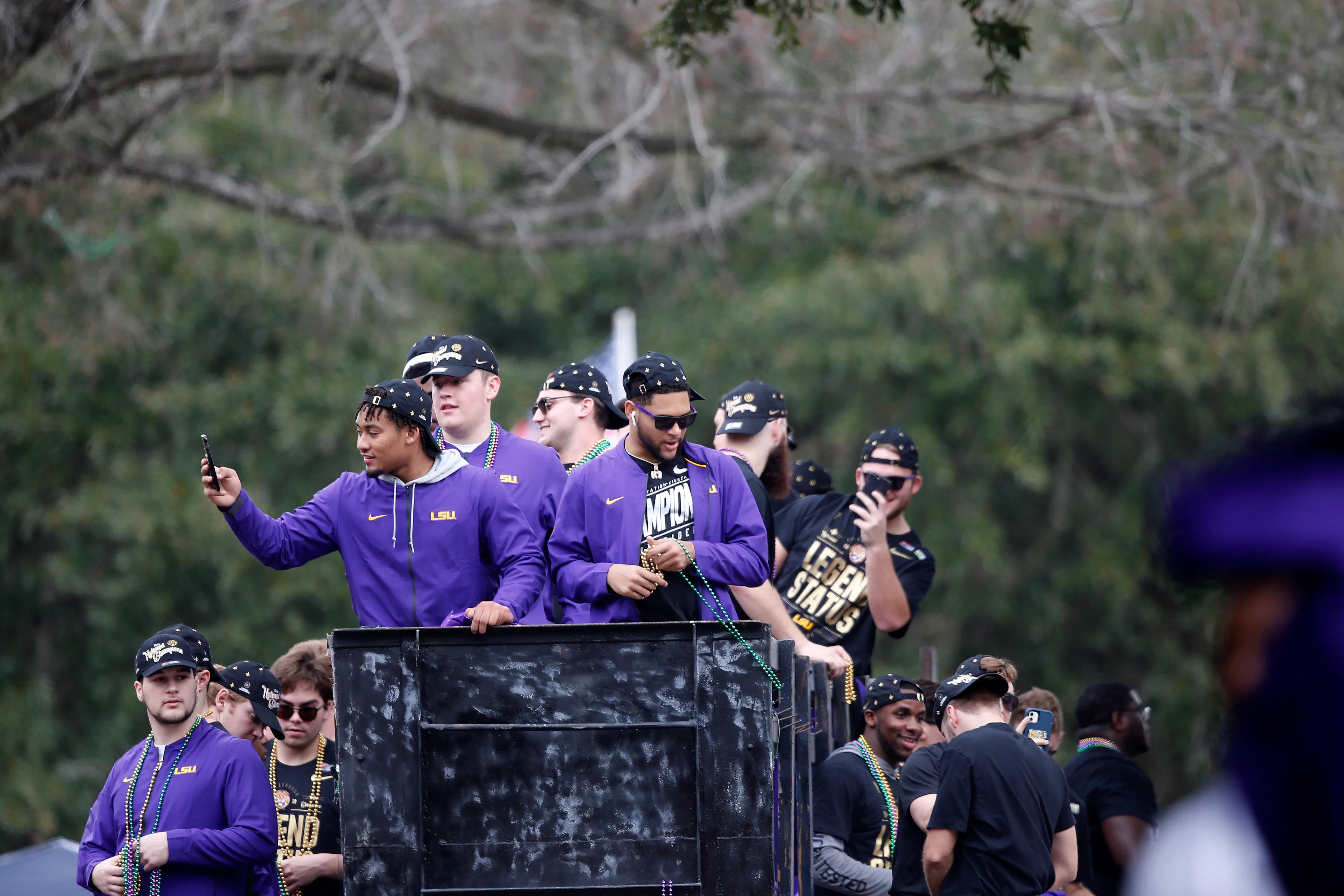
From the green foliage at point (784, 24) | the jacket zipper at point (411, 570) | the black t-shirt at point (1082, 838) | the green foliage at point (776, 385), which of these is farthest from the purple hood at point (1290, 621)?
the green foliage at point (776, 385)

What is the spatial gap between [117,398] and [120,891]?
1221 centimetres

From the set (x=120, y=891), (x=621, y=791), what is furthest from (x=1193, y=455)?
(x=120, y=891)

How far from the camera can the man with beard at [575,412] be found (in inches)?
258

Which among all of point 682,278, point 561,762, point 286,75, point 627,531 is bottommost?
point 561,762

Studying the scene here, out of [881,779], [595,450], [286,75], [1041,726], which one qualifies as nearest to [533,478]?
[595,450]

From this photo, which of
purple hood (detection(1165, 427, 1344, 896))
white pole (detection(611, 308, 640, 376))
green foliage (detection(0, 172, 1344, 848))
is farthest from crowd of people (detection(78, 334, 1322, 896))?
green foliage (detection(0, 172, 1344, 848))

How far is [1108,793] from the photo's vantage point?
707 cm

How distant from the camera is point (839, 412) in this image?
58.7 ft

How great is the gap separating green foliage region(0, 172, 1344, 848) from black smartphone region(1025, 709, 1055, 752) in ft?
27.8

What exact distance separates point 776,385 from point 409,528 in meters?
12.6

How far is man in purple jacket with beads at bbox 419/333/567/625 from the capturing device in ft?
19.4

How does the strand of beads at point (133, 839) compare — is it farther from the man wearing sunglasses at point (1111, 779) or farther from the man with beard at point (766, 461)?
the man wearing sunglasses at point (1111, 779)

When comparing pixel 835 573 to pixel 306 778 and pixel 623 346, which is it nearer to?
pixel 306 778

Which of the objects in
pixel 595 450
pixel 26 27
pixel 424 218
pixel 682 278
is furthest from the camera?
pixel 682 278
